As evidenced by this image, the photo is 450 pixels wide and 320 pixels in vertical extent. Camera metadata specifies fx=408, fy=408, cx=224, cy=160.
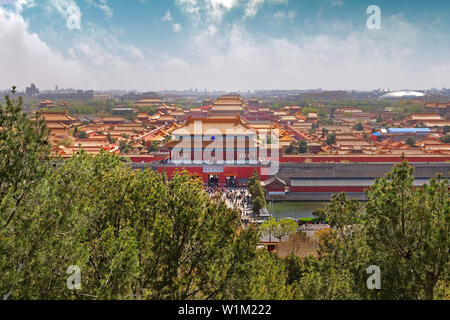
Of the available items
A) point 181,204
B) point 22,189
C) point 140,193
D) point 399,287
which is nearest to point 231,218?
point 181,204

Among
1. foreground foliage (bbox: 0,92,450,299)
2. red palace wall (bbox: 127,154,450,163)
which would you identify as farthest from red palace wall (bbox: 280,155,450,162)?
foreground foliage (bbox: 0,92,450,299)

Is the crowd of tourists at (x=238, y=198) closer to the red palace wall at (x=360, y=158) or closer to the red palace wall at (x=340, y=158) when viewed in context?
the red palace wall at (x=340, y=158)

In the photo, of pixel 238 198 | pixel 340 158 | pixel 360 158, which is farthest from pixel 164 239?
pixel 360 158

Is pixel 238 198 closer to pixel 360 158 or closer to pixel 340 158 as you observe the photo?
pixel 340 158

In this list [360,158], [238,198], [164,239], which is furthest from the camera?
[360,158]

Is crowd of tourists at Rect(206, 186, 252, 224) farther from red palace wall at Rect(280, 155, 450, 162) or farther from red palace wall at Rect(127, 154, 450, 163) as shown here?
red palace wall at Rect(280, 155, 450, 162)

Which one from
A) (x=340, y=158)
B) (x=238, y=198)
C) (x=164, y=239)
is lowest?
(x=238, y=198)

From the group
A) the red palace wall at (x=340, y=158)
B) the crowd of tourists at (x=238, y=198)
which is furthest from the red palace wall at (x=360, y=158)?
the crowd of tourists at (x=238, y=198)

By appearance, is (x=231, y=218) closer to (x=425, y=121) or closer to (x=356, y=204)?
(x=356, y=204)

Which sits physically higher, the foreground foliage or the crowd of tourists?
the foreground foliage

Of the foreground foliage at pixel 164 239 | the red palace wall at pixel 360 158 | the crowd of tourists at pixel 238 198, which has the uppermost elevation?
the foreground foliage at pixel 164 239

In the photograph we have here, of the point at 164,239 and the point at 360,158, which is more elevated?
the point at 164,239

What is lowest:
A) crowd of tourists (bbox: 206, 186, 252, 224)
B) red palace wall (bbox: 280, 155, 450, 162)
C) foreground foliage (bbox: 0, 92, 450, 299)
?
crowd of tourists (bbox: 206, 186, 252, 224)
